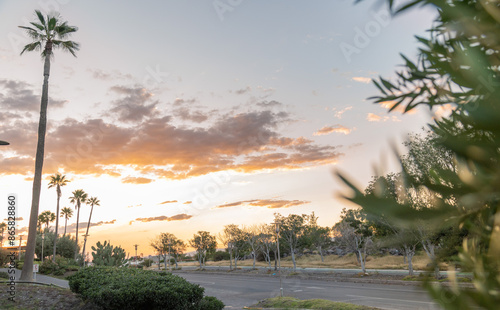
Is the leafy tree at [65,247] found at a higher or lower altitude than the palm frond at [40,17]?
lower

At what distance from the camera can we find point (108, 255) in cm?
2730

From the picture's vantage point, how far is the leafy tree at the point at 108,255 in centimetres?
2641

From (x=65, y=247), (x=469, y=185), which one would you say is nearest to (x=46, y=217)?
(x=65, y=247)

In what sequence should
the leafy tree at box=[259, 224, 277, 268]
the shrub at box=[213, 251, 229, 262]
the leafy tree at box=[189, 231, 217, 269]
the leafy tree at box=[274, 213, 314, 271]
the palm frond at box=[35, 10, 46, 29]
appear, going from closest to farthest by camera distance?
the palm frond at box=[35, 10, 46, 29] → the leafy tree at box=[274, 213, 314, 271] → the leafy tree at box=[259, 224, 277, 268] → the leafy tree at box=[189, 231, 217, 269] → the shrub at box=[213, 251, 229, 262]

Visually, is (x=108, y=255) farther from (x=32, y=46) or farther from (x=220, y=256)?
(x=220, y=256)

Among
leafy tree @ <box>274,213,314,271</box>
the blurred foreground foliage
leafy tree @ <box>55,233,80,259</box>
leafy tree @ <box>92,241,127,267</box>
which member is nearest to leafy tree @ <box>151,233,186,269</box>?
Result: leafy tree @ <box>55,233,80,259</box>

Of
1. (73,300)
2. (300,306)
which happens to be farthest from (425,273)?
(300,306)

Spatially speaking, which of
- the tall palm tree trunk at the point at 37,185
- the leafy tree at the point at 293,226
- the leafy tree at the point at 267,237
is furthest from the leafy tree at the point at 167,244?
the tall palm tree trunk at the point at 37,185

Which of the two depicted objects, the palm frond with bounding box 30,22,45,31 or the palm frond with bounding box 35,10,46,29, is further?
the palm frond with bounding box 35,10,46,29

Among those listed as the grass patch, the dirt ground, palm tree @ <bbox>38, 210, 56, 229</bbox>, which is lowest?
the grass patch

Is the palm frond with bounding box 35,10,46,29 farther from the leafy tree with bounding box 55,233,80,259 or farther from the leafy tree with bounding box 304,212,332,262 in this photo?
the leafy tree with bounding box 55,233,80,259

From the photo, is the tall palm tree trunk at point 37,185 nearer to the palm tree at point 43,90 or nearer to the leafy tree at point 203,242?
the palm tree at point 43,90

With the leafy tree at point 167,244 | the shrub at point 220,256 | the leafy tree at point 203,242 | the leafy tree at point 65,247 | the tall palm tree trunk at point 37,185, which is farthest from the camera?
the shrub at point 220,256

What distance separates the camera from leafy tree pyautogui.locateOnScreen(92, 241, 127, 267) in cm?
2641
